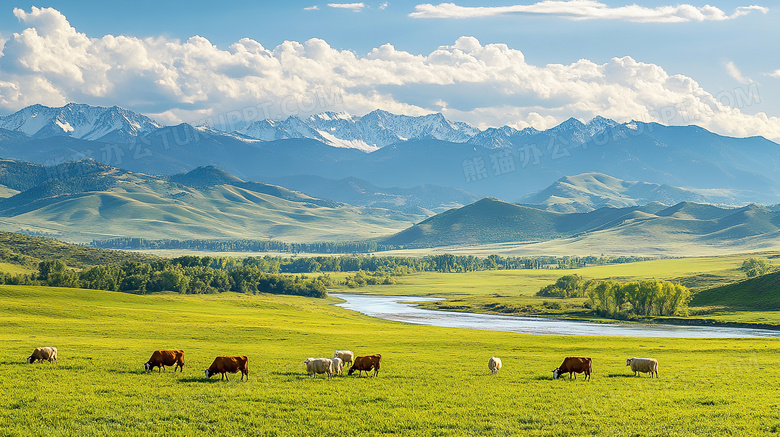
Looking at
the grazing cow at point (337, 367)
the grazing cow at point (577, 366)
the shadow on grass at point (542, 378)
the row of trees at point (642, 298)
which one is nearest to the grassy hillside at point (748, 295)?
the row of trees at point (642, 298)

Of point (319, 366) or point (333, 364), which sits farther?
point (333, 364)

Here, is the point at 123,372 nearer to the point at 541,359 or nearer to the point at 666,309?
the point at 541,359

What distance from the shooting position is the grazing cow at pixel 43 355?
1507 inches

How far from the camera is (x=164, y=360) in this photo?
36.2 m

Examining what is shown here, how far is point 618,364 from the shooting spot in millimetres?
45719

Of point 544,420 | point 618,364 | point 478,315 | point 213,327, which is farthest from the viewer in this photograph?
point 478,315

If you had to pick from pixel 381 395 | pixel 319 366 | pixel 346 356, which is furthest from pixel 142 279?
pixel 381 395

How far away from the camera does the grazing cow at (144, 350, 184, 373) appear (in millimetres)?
36094

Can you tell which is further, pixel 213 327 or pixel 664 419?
pixel 213 327

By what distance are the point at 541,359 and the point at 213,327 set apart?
135 ft

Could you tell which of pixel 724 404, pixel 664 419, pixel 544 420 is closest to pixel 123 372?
pixel 544 420

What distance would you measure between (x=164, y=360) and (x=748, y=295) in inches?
6303

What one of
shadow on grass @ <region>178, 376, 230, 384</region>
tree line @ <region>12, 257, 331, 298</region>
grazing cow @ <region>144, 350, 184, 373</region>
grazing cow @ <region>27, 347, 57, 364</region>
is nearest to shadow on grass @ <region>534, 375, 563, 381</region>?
shadow on grass @ <region>178, 376, 230, 384</region>

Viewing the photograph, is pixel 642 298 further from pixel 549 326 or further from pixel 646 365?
pixel 646 365
